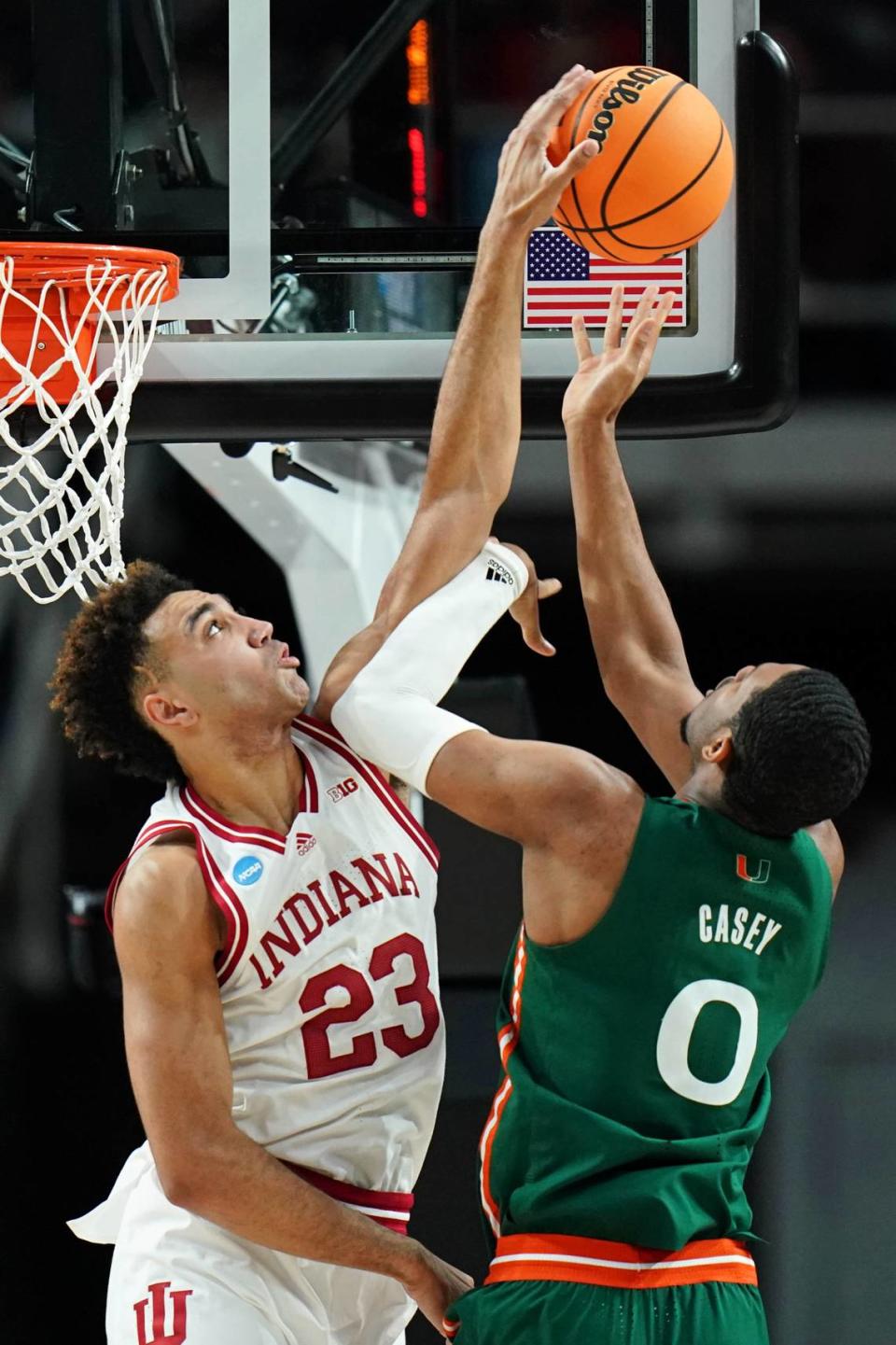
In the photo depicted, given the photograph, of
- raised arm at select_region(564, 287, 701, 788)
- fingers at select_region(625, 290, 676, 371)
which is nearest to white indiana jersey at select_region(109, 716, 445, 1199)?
raised arm at select_region(564, 287, 701, 788)

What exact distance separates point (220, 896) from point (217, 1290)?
580 mm

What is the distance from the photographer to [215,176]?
3350 mm

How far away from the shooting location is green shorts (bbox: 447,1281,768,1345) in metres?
2.12

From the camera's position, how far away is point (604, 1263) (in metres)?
2.17

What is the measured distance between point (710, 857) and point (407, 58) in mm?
2490

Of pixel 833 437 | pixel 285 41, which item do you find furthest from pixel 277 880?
pixel 833 437

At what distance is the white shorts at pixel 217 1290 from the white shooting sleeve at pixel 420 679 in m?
0.78

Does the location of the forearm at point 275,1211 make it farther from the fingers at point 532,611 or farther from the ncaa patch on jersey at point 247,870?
the fingers at point 532,611

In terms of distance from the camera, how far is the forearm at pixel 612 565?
2826mm

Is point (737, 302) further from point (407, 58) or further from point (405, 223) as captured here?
point (407, 58)

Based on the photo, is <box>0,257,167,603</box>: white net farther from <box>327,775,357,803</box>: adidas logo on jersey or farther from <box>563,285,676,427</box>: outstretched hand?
<box>563,285,676,427</box>: outstretched hand

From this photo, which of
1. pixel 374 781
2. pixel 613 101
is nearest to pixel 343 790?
pixel 374 781

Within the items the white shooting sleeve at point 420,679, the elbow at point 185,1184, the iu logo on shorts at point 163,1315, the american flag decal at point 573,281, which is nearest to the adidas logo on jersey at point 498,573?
the white shooting sleeve at point 420,679

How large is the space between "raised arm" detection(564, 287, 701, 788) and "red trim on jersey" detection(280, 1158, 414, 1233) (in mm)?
851
